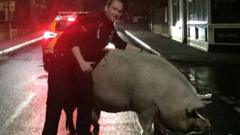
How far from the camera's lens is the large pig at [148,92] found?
4.95 meters

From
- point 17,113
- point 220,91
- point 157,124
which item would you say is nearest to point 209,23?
point 220,91

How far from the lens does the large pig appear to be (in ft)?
16.2

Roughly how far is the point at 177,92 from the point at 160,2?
41.5 metres

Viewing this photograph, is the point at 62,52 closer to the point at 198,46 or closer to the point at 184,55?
the point at 184,55

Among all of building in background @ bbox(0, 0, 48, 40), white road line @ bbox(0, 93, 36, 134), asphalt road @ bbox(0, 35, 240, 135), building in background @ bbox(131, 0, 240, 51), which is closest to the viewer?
asphalt road @ bbox(0, 35, 240, 135)

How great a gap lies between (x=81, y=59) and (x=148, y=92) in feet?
2.36

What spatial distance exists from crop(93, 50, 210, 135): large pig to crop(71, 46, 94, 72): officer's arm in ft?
0.77

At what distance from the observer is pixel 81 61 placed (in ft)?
16.0

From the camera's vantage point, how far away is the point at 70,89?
16.8 ft

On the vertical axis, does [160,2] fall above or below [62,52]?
above

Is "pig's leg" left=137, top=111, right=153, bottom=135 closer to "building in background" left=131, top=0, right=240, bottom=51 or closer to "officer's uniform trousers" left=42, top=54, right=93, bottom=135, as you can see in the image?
"officer's uniform trousers" left=42, top=54, right=93, bottom=135

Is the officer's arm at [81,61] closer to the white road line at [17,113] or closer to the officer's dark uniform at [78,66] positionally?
the officer's dark uniform at [78,66]

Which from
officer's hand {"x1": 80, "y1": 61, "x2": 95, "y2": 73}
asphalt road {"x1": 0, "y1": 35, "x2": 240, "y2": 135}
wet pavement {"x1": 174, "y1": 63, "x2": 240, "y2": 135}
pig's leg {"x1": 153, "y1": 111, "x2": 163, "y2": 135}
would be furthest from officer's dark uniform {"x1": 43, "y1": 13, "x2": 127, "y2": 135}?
asphalt road {"x1": 0, "y1": 35, "x2": 240, "y2": 135}

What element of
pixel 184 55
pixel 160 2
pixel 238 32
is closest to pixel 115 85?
pixel 184 55
